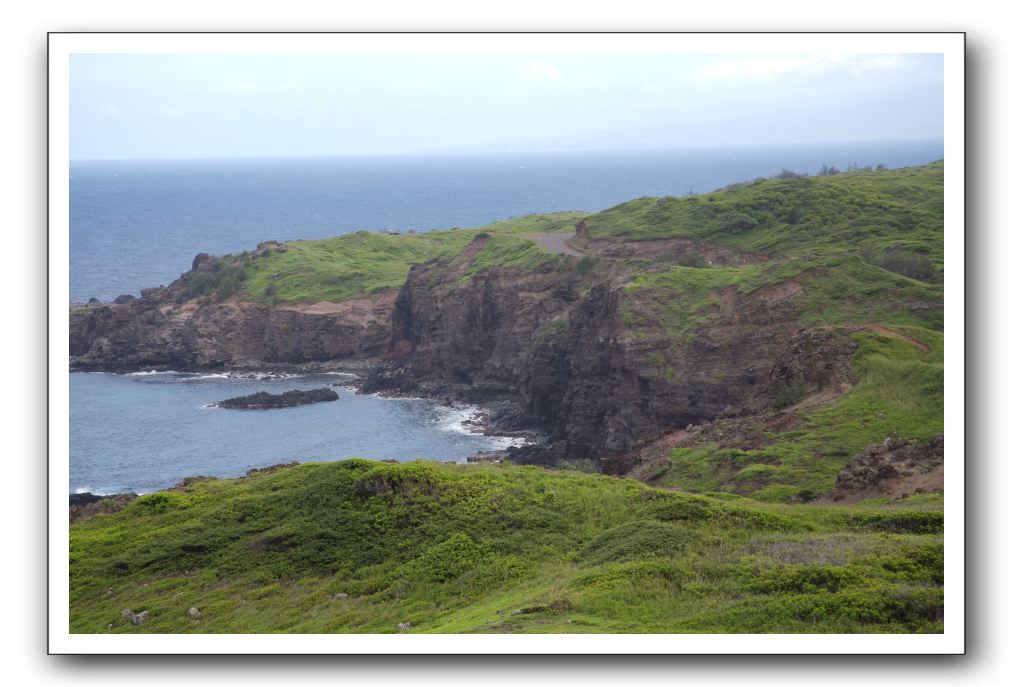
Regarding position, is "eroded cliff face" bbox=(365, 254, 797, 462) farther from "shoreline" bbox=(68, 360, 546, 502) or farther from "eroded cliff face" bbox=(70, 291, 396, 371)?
"eroded cliff face" bbox=(70, 291, 396, 371)

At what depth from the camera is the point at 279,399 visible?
6981 centimetres

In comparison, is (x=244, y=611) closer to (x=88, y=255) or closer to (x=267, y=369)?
(x=267, y=369)

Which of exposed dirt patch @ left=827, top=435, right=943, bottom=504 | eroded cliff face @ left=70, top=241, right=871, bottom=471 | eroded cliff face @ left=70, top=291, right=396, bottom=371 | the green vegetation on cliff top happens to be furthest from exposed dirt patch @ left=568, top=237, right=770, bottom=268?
exposed dirt patch @ left=827, top=435, right=943, bottom=504

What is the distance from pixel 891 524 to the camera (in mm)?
22734

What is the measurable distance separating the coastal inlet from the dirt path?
636 inches

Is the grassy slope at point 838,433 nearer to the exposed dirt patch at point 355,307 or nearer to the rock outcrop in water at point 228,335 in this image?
the rock outcrop in water at point 228,335

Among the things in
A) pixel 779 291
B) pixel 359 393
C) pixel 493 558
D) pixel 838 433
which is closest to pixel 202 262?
pixel 359 393

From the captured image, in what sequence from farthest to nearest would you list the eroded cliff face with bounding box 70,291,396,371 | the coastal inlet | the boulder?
the boulder → the eroded cliff face with bounding box 70,291,396,371 → the coastal inlet

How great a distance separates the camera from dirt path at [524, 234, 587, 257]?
77125 mm

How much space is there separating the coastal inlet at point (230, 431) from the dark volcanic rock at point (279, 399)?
621 millimetres

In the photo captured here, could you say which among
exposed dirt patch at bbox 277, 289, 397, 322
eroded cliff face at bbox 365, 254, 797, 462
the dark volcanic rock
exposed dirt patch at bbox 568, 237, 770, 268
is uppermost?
exposed dirt patch at bbox 568, 237, 770, 268
